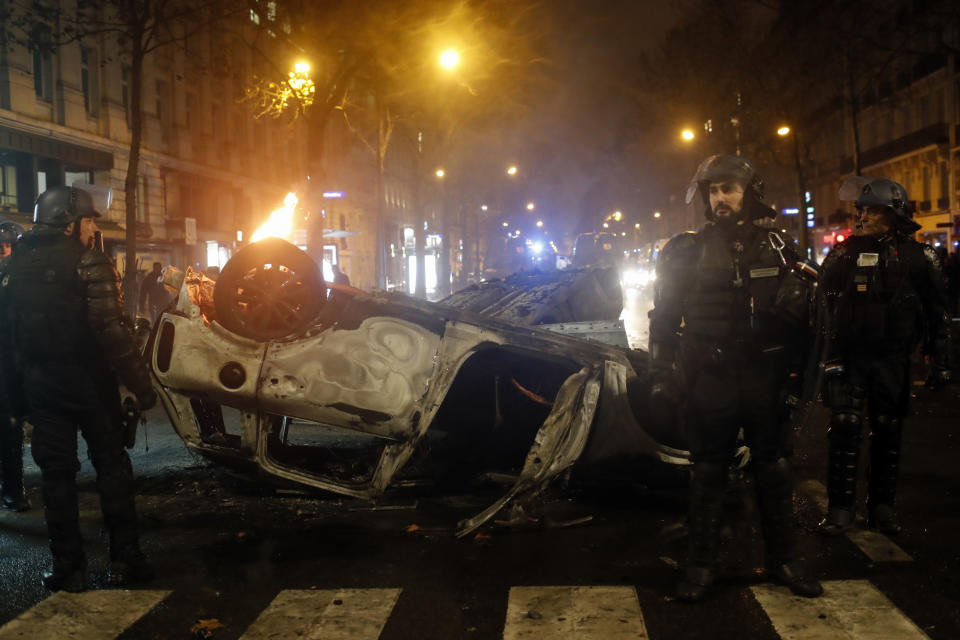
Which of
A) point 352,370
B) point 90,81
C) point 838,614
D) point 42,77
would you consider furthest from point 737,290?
point 90,81

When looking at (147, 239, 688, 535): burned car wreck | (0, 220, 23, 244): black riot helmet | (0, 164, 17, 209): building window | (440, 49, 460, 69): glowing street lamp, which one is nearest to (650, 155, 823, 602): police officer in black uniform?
(147, 239, 688, 535): burned car wreck

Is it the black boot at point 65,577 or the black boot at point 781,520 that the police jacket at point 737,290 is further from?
the black boot at point 65,577

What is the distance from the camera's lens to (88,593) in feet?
14.7

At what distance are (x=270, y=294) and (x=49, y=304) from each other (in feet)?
3.91

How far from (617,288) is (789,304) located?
6757mm

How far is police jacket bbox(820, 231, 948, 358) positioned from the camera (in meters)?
5.27

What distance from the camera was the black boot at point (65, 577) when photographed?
14.7 feet

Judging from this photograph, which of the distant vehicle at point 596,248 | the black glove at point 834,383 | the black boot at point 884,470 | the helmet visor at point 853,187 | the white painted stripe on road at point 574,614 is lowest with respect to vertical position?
the white painted stripe on road at point 574,614

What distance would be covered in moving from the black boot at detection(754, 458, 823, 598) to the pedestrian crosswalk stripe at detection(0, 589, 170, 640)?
9.63ft

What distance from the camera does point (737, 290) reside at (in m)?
4.22

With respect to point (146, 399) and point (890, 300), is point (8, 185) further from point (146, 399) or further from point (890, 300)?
point (890, 300)

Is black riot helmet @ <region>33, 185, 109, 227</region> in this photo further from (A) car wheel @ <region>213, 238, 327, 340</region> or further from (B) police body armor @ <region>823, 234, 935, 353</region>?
(B) police body armor @ <region>823, 234, 935, 353</region>

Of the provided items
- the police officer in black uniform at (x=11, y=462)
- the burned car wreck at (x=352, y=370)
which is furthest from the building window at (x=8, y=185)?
the burned car wreck at (x=352, y=370)

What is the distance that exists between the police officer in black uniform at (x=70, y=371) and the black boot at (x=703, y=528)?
2.75 m
